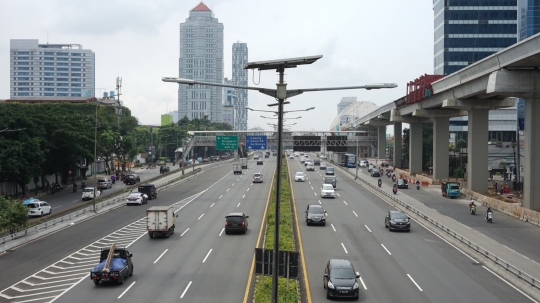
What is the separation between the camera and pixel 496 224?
46.8 metres

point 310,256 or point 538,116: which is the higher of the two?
point 538,116

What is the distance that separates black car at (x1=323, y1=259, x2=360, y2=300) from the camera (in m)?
23.2

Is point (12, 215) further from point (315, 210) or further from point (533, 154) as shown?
point (533, 154)

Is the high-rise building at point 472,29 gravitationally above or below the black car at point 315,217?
above

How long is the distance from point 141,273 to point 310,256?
9665 mm

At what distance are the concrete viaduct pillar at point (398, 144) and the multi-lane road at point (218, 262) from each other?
208 ft

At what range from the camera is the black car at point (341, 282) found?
2322cm

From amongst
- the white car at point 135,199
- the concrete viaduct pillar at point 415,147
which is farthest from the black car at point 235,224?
the concrete viaduct pillar at point 415,147

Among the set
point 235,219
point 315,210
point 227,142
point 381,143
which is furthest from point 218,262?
point 381,143

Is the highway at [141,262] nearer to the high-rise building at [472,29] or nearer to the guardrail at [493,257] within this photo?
the guardrail at [493,257]

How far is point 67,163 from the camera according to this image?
8044 centimetres

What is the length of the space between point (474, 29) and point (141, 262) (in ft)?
364

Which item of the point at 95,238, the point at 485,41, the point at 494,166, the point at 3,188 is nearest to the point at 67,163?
the point at 3,188

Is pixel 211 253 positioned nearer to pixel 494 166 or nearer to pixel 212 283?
pixel 212 283
